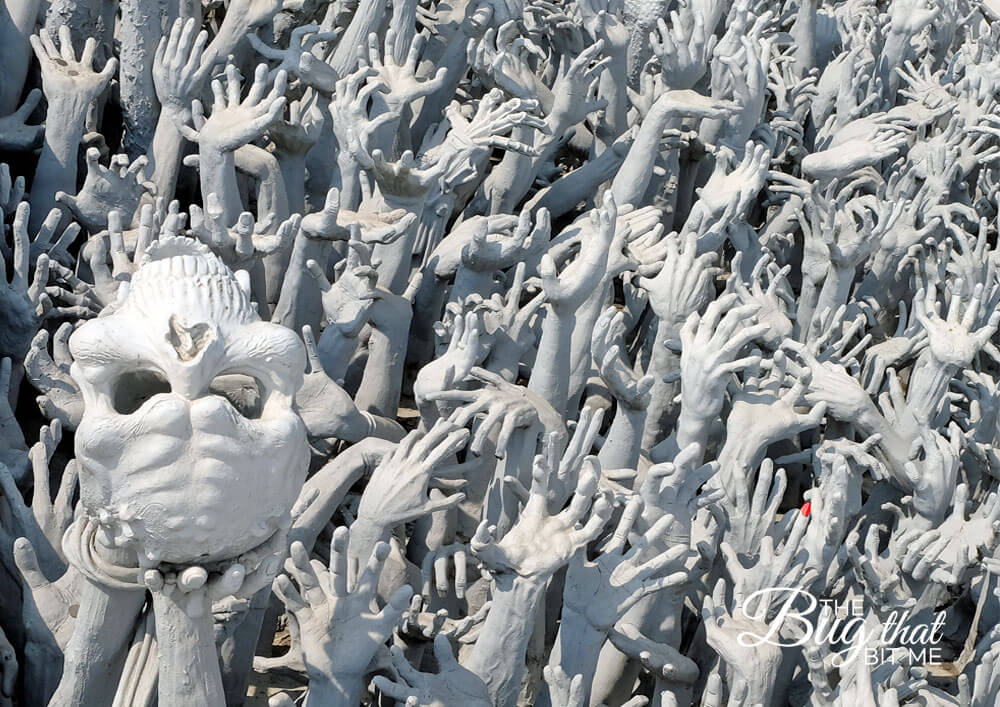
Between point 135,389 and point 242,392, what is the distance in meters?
0.15

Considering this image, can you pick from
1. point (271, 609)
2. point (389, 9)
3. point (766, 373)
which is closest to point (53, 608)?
point (271, 609)

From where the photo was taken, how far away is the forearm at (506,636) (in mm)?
2678

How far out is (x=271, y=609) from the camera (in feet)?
10.7

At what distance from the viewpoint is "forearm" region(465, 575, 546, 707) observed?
2.68 meters

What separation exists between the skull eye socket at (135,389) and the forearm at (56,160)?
8.86 ft

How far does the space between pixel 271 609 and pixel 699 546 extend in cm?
107

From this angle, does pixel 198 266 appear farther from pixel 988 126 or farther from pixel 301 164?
pixel 988 126

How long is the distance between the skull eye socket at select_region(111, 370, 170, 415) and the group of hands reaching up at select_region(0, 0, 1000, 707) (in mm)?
635

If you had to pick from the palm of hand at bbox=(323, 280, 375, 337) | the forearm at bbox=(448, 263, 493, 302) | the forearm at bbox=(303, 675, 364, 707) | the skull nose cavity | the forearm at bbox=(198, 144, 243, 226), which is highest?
the skull nose cavity

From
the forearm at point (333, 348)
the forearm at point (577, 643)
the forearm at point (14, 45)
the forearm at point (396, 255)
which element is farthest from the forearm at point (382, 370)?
the forearm at point (14, 45)

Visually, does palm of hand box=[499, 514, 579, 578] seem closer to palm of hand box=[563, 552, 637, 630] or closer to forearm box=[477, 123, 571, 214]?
palm of hand box=[563, 552, 637, 630]

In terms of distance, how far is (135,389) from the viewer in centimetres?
194

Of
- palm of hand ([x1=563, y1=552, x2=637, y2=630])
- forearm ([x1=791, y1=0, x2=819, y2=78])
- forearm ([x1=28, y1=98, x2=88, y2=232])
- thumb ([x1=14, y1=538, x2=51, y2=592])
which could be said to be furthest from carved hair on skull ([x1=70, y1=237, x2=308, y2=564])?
forearm ([x1=791, y1=0, x2=819, y2=78])

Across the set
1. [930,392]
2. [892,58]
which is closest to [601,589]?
[930,392]
